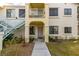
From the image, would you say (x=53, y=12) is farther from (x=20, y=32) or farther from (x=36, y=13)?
(x=20, y=32)

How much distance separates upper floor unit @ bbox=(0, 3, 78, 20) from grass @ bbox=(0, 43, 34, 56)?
1.26 feet

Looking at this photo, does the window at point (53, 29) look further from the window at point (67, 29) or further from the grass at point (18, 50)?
the grass at point (18, 50)

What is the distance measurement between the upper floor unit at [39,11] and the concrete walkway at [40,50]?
15.1 inches

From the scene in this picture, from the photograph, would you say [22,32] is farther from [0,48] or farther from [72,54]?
[72,54]

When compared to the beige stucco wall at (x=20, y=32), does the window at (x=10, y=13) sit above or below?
above

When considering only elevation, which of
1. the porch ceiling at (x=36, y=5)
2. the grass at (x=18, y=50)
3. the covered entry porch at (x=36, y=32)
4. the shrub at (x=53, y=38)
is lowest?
the grass at (x=18, y=50)

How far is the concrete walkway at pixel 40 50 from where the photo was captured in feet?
7.49

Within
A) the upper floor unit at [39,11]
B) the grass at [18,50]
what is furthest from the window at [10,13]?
the grass at [18,50]

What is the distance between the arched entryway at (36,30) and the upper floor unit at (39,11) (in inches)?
4.3

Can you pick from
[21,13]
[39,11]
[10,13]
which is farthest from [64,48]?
[10,13]

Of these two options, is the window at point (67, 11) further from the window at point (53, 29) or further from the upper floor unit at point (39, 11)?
the window at point (53, 29)

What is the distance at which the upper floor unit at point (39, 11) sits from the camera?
230cm

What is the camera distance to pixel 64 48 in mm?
2332

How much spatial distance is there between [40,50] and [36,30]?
0.28 meters
